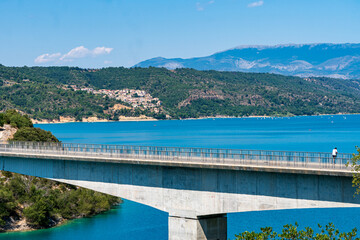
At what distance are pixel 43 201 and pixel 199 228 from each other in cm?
3102

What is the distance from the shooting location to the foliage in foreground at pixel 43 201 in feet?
217

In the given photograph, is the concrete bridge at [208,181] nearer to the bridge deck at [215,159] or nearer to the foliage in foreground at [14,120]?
the bridge deck at [215,159]

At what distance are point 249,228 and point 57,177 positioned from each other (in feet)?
82.1

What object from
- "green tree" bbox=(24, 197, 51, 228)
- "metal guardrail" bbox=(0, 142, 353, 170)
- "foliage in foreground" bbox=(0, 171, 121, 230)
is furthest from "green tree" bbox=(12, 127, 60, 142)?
"metal guardrail" bbox=(0, 142, 353, 170)

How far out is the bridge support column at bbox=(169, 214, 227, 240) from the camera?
42.6 metres

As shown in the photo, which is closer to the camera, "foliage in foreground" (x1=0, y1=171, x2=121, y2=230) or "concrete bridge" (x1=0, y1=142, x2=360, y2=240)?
"concrete bridge" (x1=0, y1=142, x2=360, y2=240)

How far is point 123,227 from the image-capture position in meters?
67.4

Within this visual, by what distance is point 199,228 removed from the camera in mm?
42469

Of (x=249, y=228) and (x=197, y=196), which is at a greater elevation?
(x=197, y=196)

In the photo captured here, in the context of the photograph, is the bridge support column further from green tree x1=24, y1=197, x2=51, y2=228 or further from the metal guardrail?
green tree x1=24, y1=197, x2=51, y2=228

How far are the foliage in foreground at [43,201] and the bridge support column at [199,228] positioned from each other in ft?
92.8

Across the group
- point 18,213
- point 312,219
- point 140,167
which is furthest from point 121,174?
point 312,219

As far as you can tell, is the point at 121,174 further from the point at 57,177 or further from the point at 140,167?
the point at 57,177

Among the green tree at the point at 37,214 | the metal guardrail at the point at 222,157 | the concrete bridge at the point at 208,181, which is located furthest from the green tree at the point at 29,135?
the concrete bridge at the point at 208,181
